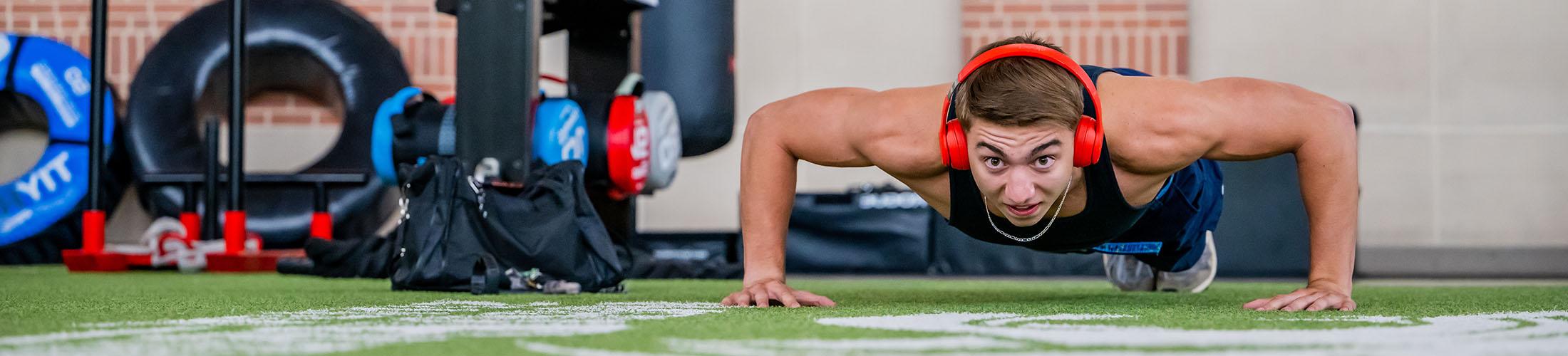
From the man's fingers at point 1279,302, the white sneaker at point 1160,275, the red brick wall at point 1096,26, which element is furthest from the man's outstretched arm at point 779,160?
the red brick wall at point 1096,26

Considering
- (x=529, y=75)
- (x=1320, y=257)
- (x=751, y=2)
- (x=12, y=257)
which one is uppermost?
(x=751, y=2)

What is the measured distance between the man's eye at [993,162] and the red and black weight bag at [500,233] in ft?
3.52

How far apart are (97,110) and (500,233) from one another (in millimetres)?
2476

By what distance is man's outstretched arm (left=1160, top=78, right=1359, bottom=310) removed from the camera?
2096mm

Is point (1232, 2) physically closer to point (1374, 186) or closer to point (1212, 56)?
point (1212, 56)

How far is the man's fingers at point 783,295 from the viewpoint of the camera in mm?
2121

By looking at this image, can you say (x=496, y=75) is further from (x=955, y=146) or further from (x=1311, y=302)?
(x=1311, y=302)

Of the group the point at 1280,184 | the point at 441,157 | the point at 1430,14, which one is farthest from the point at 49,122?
the point at 1430,14

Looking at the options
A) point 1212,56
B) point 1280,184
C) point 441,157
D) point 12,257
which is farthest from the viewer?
point 1212,56

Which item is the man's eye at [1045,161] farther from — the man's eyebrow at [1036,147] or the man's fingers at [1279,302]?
the man's fingers at [1279,302]

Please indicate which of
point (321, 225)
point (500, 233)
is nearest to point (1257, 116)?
point (500, 233)

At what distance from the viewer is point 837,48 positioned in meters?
6.39

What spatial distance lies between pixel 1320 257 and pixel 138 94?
17.7 ft

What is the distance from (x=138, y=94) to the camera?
6.18 meters
